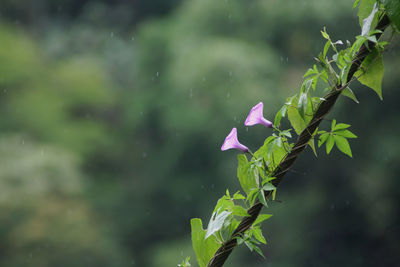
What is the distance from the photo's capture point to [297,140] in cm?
44

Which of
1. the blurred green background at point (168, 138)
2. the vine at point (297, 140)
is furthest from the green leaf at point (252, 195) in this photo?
the blurred green background at point (168, 138)

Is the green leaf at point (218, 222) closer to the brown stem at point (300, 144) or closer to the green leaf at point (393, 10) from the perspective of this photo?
the brown stem at point (300, 144)

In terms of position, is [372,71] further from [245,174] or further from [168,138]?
[168,138]

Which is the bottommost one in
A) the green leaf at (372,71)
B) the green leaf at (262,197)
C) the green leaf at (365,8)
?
the green leaf at (262,197)

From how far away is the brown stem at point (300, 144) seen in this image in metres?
0.43

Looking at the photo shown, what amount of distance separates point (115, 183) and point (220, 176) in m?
1.44

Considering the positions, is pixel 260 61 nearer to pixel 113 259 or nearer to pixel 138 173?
pixel 138 173

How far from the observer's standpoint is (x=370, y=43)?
44 cm

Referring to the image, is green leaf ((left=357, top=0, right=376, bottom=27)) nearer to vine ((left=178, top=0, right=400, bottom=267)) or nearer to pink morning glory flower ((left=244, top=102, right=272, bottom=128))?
vine ((left=178, top=0, right=400, bottom=267))

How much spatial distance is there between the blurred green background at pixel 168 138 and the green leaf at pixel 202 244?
497cm

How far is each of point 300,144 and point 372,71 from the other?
0.29 feet

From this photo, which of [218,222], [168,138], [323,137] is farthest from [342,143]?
[168,138]

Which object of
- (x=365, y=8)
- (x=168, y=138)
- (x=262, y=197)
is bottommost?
(x=262, y=197)

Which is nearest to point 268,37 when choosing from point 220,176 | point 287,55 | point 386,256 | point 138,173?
point 287,55
